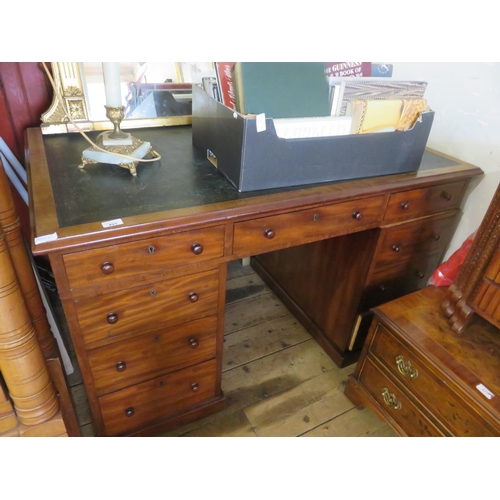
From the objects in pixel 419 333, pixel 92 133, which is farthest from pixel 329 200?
pixel 92 133

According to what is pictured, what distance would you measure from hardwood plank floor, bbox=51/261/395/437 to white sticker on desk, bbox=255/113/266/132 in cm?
101

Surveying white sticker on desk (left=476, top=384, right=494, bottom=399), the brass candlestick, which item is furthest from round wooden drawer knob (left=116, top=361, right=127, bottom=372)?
white sticker on desk (left=476, top=384, right=494, bottom=399)

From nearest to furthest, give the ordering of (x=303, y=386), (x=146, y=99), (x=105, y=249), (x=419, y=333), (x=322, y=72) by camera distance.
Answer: (x=105, y=249), (x=322, y=72), (x=419, y=333), (x=146, y=99), (x=303, y=386)

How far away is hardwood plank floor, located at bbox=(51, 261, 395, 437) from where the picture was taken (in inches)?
52.6

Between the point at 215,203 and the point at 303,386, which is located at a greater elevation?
the point at 215,203

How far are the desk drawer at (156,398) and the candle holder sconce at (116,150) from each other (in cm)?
62

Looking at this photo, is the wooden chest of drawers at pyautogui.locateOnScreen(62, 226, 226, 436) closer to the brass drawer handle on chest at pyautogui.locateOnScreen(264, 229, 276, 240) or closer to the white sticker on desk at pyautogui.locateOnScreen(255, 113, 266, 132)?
the brass drawer handle on chest at pyautogui.locateOnScreen(264, 229, 276, 240)

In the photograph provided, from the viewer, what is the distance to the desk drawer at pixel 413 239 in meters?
1.29

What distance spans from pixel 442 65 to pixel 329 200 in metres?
0.80

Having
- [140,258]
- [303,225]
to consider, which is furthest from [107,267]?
[303,225]

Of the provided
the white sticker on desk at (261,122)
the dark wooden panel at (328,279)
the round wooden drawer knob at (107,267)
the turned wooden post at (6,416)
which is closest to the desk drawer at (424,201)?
the dark wooden panel at (328,279)

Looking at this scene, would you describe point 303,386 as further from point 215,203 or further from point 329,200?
point 215,203

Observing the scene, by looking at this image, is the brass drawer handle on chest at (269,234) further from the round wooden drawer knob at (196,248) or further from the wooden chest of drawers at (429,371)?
the wooden chest of drawers at (429,371)

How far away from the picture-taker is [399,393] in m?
1.21
